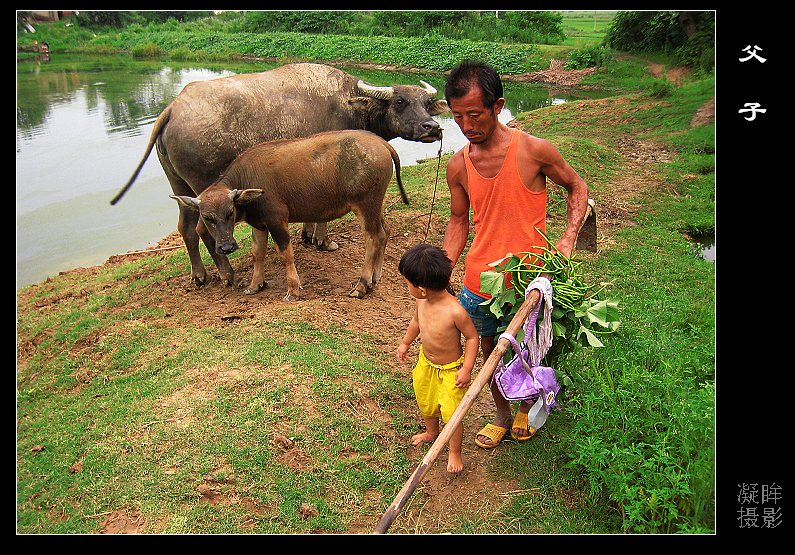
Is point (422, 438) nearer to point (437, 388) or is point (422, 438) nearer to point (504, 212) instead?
point (437, 388)

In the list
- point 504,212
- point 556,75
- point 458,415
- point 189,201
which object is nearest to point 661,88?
point 556,75

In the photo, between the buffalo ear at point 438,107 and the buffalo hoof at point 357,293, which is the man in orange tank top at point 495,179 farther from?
the buffalo ear at point 438,107

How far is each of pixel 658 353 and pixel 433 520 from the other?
171cm

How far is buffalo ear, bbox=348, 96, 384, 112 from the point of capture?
→ 681 cm

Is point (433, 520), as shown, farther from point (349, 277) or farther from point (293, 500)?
point (349, 277)

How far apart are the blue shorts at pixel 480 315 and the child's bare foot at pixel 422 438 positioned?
2.21ft

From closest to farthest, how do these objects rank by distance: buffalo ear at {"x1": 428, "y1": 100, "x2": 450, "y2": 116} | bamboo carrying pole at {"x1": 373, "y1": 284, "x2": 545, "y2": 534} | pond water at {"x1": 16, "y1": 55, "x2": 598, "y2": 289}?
bamboo carrying pole at {"x1": 373, "y1": 284, "x2": 545, "y2": 534} < buffalo ear at {"x1": 428, "y1": 100, "x2": 450, "y2": 116} < pond water at {"x1": 16, "y1": 55, "x2": 598, "y2": 289}

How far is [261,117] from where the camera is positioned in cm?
637

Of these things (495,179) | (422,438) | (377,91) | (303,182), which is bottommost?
(422,438)

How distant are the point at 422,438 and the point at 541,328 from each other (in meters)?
1.08

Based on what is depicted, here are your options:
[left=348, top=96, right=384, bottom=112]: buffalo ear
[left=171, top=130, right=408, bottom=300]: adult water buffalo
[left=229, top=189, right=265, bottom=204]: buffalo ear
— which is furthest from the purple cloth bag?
[left=348, top=96, right=384, bottom=112]: buffalo ear

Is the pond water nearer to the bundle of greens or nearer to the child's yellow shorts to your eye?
the child's yellow shorts

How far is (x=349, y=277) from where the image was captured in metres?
6.25

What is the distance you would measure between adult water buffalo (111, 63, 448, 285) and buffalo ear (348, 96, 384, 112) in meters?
0.01
